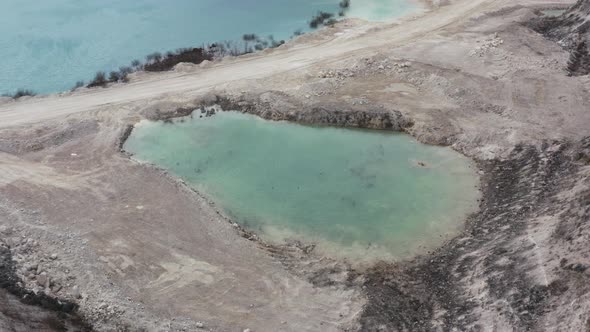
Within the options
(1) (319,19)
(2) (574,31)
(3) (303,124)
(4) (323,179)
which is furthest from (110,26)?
(2) (574,31)

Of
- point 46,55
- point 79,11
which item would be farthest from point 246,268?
point 79,11

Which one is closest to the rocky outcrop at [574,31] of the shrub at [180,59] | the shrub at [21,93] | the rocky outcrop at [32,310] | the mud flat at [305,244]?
the mud flat at [305,244]

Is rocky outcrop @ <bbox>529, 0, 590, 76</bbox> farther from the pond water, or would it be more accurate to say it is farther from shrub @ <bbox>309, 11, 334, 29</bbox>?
shrub @ <bbox>309, 11, 334, 29</bbox>

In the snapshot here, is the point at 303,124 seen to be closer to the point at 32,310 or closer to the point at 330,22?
the point at 330,22

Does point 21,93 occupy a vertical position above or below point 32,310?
above

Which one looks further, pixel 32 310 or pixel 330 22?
pixel 330 22

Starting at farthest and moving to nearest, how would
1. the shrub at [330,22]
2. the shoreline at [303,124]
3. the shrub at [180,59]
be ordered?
the shrub at [330,22], the shrub at [180,59], the shoreline at [303,124]

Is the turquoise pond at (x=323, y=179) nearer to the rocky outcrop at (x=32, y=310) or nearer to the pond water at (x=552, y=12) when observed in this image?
the rocky outcrop at (x=32, y=310)

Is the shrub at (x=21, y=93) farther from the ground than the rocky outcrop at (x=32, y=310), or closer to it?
farther from the ground
